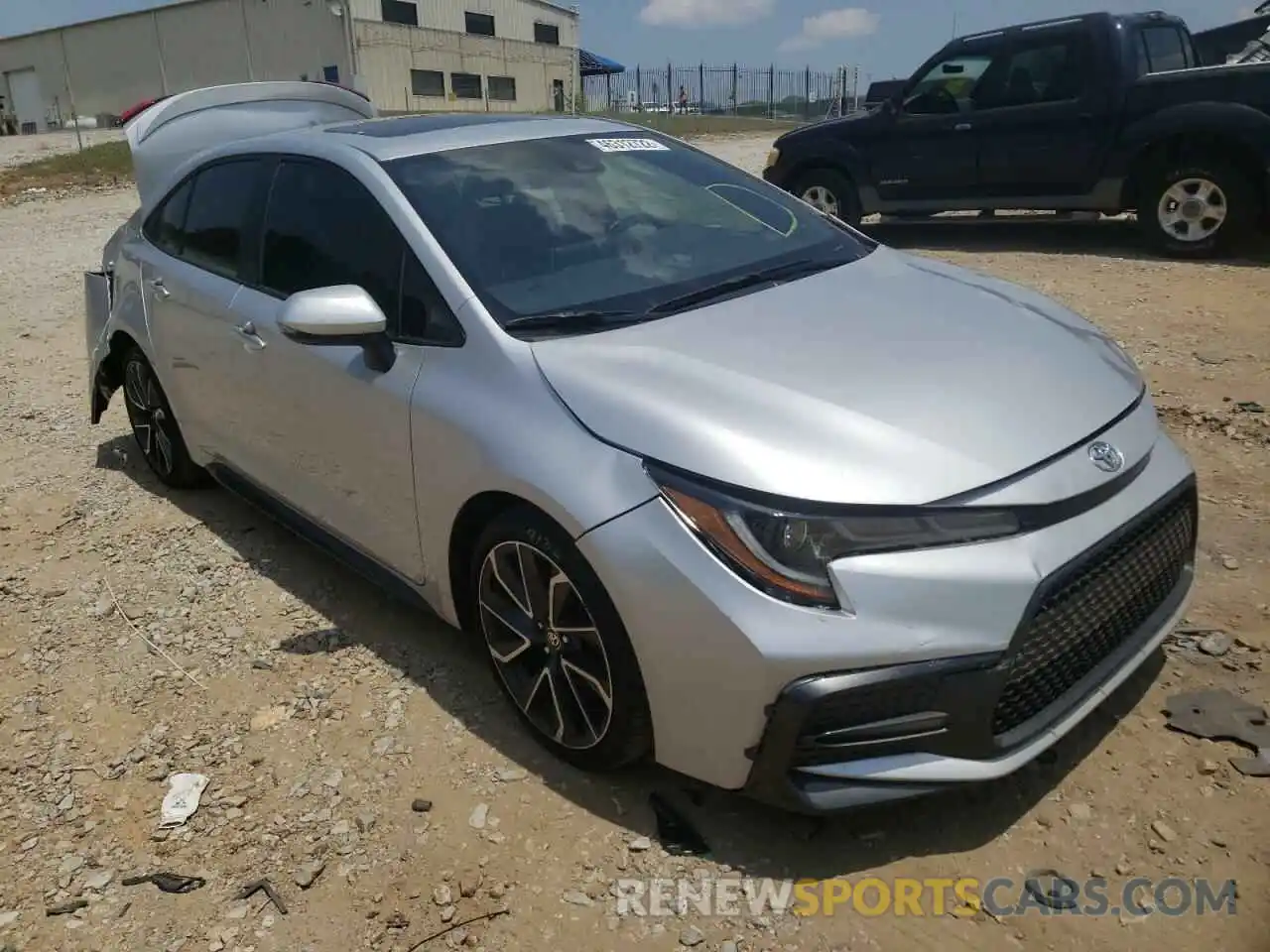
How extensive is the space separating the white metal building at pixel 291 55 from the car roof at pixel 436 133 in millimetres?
38029

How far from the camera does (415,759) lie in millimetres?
2902

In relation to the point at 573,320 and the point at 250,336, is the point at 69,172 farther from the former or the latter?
the point at 573,320

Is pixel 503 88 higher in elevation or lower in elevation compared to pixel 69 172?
higher

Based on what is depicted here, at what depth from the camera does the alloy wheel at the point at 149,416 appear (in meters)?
4.71

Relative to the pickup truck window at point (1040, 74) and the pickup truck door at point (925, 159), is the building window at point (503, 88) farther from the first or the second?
the pickup truck window at point (1040, 74)

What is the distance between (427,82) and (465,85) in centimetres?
291

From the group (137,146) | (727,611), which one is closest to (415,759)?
(727,611)

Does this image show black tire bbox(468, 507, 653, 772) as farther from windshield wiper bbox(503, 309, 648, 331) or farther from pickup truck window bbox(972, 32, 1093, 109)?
pickup truck window bbox(972, 32, 1093, 109)

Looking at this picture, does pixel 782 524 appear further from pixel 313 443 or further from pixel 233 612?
pixel 233 612

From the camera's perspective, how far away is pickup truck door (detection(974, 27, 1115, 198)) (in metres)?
8.48

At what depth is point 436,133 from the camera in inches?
137

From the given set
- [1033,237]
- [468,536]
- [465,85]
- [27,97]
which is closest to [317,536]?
[468,536]

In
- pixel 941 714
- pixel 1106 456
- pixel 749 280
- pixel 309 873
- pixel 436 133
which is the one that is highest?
pixel 436 133

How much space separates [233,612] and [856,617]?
2573mm
